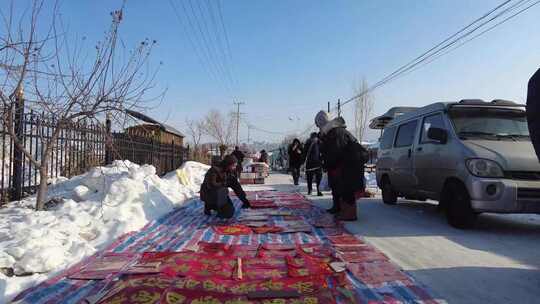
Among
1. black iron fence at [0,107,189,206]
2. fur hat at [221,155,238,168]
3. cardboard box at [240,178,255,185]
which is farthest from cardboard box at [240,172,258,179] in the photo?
fur hat at [221,155,238,168]

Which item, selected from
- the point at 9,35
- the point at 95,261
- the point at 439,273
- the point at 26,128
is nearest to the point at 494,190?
the point at 439,273

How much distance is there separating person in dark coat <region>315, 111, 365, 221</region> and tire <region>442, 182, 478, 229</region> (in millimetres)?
1357

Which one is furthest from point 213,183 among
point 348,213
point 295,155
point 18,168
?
point 295,155

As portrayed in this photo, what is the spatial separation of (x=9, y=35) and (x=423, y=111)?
6.73 meters

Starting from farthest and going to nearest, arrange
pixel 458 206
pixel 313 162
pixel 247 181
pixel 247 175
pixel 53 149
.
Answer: pixel 247 175 < pixel 247 181 < pixel 313 162 < pixel 53 149 < pixel 458 206

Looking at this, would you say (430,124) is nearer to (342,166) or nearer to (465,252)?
(342,166)

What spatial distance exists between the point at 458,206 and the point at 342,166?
1934 mm

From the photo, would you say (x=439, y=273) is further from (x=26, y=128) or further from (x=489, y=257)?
(x=26, y=128)

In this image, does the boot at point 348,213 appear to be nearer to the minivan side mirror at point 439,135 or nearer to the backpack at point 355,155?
the backpack at point 355,155

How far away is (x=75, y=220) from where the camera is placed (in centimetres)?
535

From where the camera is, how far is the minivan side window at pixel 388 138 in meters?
8.59

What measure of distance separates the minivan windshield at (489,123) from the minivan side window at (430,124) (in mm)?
210

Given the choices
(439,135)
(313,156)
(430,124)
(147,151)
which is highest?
(430,124)

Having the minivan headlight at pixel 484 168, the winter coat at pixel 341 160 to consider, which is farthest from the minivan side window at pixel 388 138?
the minivan headlight at pixel 484 168
